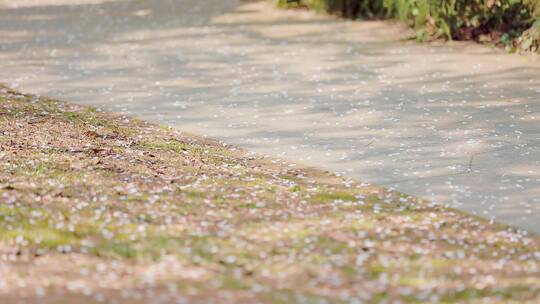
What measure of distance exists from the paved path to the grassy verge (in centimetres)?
53

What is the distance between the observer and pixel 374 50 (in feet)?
36.7

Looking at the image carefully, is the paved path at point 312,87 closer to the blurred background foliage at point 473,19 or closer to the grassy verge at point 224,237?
the blurred background foliage at point 473,19

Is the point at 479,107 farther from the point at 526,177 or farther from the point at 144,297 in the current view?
the point at 144,297

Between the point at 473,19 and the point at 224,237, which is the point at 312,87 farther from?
the point at 224,237

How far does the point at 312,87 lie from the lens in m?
9.60

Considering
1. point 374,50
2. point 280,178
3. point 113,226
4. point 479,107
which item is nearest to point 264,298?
point 113,226

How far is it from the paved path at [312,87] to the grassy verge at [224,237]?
529mm

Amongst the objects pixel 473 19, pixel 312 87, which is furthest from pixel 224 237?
pixel 473 19

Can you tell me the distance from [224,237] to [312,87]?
4.55 meters

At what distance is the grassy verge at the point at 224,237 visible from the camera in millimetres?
4527

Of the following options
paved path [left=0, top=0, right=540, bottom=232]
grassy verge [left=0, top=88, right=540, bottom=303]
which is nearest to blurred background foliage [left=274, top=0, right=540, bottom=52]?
paved path [left=0, top=0, right=540, bottom=232]

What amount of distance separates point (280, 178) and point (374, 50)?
16.2 ft

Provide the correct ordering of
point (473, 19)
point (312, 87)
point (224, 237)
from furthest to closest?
point (473, 19), point (312, 87), point (224, 237)

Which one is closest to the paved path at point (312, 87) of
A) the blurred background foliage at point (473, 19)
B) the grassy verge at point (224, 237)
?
the blurred background foliage at point (473, 19)
